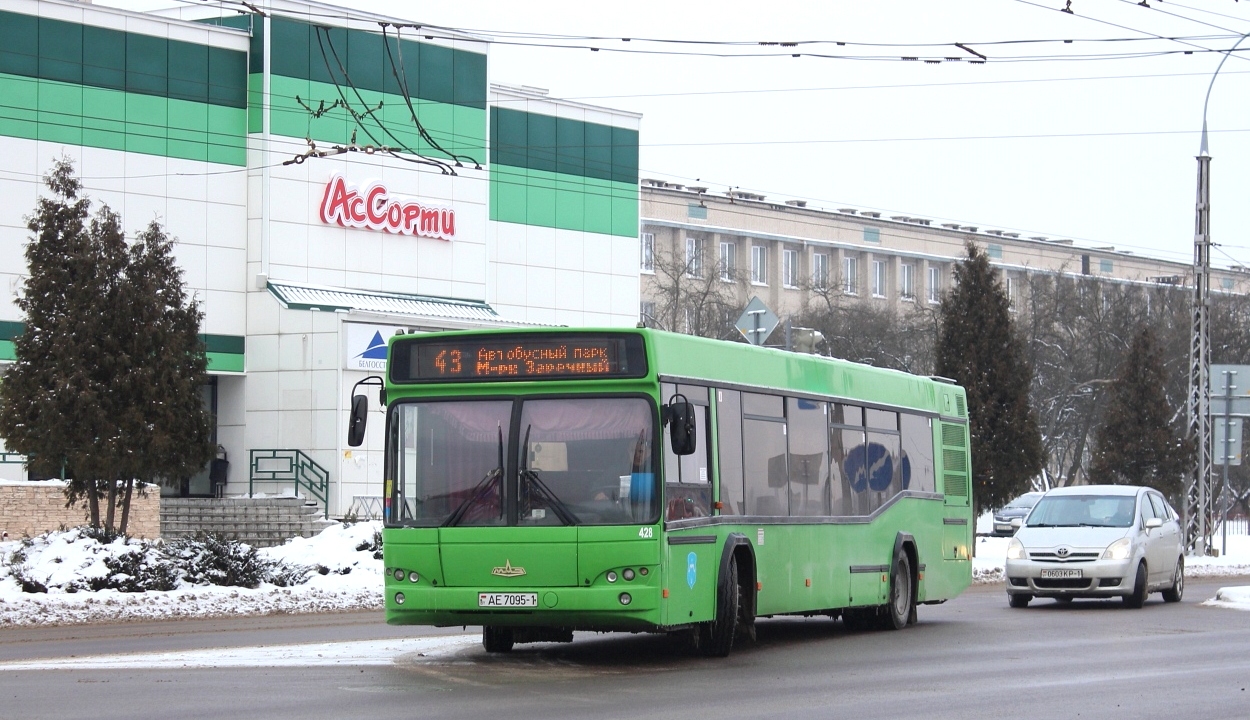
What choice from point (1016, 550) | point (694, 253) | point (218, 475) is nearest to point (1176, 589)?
point (1016, 550)

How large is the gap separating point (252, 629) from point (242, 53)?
26.7 metres

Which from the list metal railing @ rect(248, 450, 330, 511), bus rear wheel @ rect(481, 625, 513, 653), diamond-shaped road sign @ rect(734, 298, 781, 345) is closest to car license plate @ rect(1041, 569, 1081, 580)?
diamond-shaped road sign @ rect(734, 298, 781, 345)

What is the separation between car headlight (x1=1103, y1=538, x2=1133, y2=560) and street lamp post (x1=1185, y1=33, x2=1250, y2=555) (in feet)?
46.9

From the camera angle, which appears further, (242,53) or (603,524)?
(242,53)

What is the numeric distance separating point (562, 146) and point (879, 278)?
1998 inches

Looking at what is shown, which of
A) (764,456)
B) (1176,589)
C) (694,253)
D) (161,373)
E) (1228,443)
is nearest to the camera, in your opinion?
(764,456)

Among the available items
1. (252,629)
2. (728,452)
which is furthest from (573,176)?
(728,452)

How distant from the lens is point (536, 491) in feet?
47.8

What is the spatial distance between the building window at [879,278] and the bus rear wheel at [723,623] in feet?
280

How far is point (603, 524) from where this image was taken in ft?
47.4

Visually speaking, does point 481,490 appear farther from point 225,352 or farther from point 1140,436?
point 1140,436

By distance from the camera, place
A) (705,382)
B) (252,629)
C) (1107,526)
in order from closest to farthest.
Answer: (705,382)
(252,629)
(1107,526)

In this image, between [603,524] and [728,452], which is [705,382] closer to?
[728,452]

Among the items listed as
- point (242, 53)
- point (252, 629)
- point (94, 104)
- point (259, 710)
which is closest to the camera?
point (259, 710)
